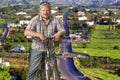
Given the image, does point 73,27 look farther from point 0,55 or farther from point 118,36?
point 0,55

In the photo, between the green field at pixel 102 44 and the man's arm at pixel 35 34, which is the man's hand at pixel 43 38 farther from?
the green field at pixel 102 44

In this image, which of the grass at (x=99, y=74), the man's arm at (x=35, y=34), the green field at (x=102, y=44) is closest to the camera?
the man's arm at (x=35, y=34)

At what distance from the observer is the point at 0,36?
23.1 meters

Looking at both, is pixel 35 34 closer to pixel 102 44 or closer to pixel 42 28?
pixel 42 28

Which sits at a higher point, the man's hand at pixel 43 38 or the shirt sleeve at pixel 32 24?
the shirt sleeve at pixel 32 24

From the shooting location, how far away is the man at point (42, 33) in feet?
5.56

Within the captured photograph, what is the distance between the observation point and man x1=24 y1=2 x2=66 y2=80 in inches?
66.7

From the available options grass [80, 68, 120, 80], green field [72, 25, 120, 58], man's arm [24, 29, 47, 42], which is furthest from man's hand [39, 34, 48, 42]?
green field [72, 25, 120, 58]

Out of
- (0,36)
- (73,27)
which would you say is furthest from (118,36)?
(0,36)

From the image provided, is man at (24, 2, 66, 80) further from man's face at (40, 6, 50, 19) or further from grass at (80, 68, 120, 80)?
grass at (80, 68, 120, 80)

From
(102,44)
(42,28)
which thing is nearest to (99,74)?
(102,44)

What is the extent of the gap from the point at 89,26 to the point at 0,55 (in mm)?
10679

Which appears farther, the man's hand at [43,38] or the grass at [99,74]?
the grass at [99,74]

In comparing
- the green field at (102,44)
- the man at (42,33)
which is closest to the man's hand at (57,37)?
the man at (42,33)
